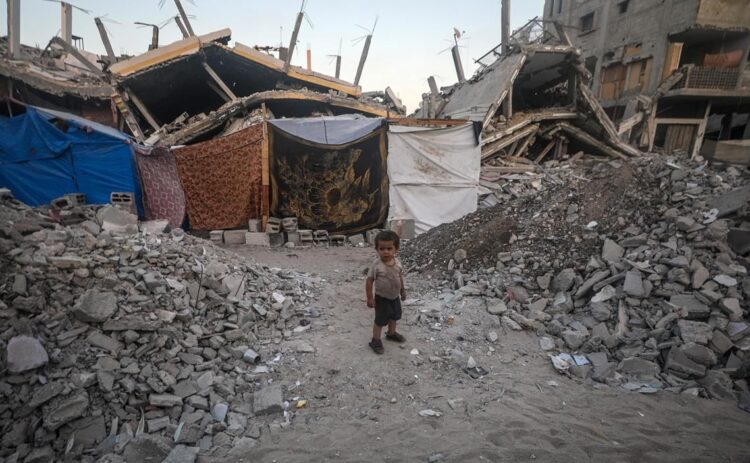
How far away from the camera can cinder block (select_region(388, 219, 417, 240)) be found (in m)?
7.45

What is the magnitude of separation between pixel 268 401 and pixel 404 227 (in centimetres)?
533

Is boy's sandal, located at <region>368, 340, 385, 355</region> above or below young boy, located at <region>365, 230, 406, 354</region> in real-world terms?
below

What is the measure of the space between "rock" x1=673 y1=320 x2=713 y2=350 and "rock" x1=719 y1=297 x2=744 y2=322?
238 millimetres

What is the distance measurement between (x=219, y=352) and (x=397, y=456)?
69.3 inches

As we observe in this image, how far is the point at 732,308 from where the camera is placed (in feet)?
10.3

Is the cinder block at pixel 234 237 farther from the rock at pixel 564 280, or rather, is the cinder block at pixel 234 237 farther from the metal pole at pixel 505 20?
the metal pole at pixel 505 20

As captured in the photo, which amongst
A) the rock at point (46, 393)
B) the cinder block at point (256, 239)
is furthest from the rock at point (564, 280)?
the cinder block at point (256, 239)

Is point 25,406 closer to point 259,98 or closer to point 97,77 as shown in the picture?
point 259,98

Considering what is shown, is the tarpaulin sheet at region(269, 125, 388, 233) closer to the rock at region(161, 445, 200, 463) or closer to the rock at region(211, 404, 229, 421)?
the rock at region(211, 404, 229, 421)

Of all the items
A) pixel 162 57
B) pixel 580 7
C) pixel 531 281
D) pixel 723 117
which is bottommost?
pixel 531 281

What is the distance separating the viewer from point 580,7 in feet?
68.1

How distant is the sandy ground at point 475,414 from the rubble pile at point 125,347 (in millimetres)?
350

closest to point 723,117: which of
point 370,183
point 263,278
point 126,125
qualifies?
point 370,183

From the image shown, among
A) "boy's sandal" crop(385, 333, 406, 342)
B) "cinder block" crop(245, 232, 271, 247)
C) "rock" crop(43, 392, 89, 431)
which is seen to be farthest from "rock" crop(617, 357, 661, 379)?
"cinder block" crop(245, 232, 271, 247)
